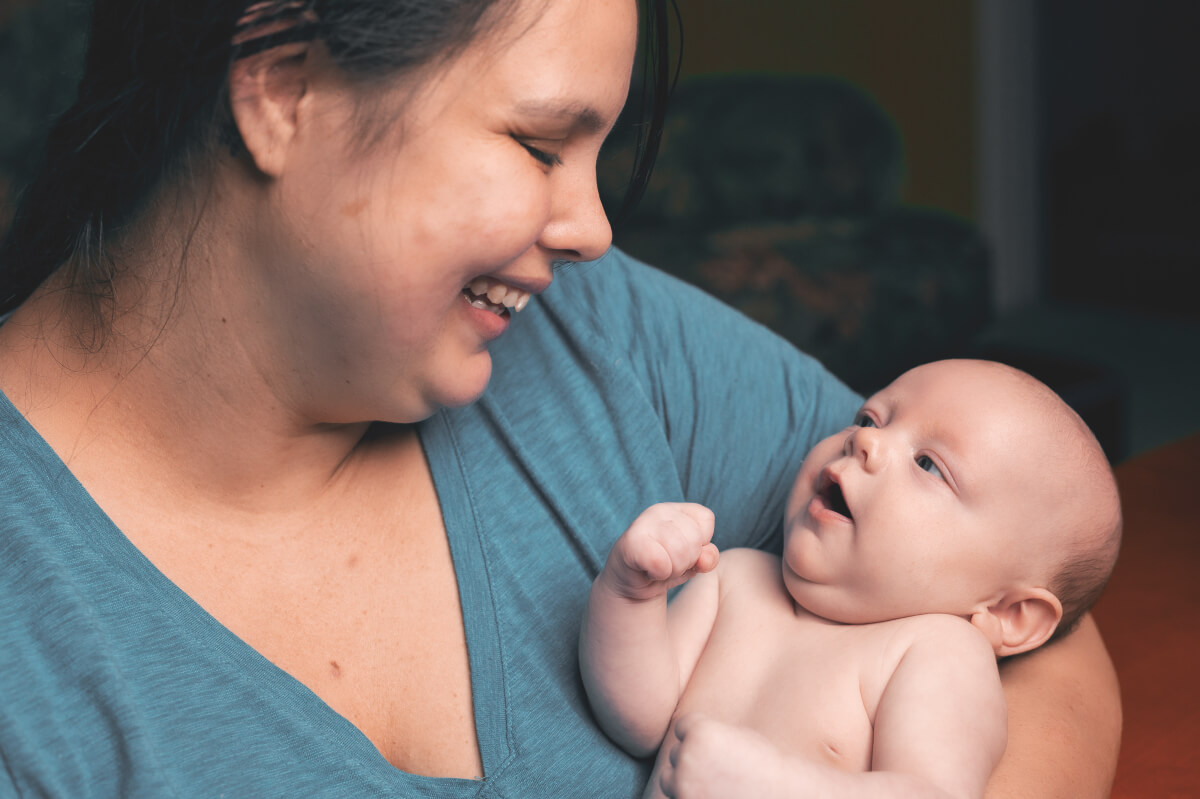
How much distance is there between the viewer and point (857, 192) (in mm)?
4195

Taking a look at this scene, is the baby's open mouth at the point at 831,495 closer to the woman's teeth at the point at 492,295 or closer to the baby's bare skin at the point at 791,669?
the baby's bare skin at the point at 791,669

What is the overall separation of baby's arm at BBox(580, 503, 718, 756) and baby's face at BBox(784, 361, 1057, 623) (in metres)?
0.17

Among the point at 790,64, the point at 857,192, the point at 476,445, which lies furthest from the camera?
the point at 790,64

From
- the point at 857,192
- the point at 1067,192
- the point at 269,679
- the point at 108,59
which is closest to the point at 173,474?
the point at 269,679

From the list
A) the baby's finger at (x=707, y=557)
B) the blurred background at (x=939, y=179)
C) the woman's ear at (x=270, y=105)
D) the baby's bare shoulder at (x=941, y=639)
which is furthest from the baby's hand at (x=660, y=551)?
the blurred background at (x=939, y=179)

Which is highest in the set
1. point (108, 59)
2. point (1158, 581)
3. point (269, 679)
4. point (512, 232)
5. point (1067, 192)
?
point (108, 59)

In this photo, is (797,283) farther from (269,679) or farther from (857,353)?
(269,679)

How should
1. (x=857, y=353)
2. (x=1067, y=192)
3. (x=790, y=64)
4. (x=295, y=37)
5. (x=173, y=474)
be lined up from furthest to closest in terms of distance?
(x=1067, y=192)
(x=790, y=64)
(x=857, y=353)
(x=173, y=474)
(x=295, y=37)

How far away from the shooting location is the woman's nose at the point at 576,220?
0.94 m

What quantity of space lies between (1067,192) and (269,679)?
6.23 meters

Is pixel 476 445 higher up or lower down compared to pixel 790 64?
higher up

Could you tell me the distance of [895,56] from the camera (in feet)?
18.1

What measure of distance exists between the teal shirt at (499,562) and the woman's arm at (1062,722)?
328 mm

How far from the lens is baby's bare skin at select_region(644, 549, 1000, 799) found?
986 mm
